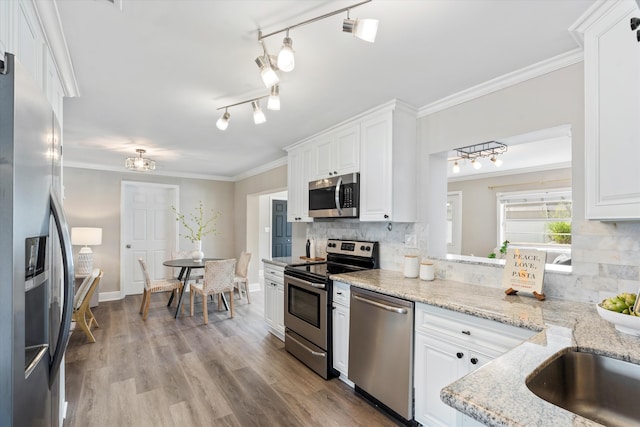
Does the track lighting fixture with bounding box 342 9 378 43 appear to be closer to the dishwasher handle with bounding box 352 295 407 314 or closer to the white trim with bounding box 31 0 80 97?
the white trim with bounding box 31 0 80 97

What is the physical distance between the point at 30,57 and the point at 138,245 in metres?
5.12

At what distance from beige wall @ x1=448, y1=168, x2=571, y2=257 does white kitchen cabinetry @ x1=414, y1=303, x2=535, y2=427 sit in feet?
15.1

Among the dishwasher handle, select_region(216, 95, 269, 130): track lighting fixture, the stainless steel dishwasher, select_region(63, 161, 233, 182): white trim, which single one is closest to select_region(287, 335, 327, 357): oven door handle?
Answer: the stainless steel dishwasher

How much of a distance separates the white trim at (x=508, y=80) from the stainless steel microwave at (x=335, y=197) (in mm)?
916

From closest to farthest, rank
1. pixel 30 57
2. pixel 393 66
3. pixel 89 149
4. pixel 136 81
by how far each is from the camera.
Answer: pixel 30 57 → pixel 393 66 → pixel 136 81 → pixel 89 149

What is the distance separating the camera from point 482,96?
2.30 m

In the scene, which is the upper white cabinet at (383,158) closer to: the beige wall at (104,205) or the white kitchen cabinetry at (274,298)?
the white kitchen cabinetry at (274,298)

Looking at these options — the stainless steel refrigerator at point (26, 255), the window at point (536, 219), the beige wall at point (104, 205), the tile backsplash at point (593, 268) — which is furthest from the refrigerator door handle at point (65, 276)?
the window at point (536, 219)

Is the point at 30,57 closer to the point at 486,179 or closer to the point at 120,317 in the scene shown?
the point at 120,317

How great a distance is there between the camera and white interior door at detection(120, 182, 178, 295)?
18.6ft

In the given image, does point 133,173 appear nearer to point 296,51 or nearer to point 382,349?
point 296,51

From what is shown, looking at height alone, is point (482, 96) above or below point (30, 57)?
above

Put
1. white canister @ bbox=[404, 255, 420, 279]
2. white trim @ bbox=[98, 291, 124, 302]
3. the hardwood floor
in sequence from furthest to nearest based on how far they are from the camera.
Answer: white trim @ bbox=[98, 291, 124, 302], white canister @ bbox=[404, 255, 420, 279], the hardwood floor

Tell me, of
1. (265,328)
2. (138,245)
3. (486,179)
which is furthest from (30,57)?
(486,179)
